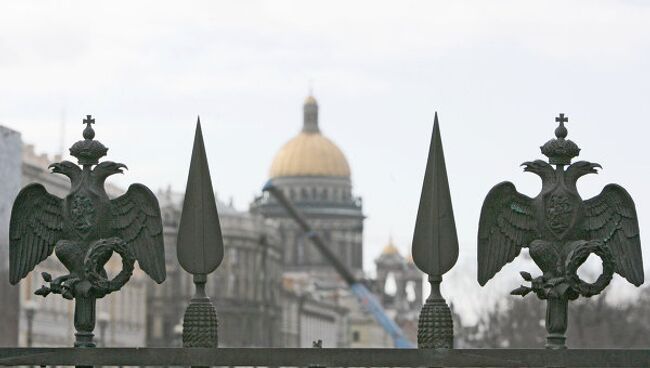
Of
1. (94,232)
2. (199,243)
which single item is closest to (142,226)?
(94,232)

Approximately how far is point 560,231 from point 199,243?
201 cm

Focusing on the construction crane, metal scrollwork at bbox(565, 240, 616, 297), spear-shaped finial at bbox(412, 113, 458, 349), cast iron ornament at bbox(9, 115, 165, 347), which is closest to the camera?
spear-shaped finial at bbox(412, 113, 458, 349)

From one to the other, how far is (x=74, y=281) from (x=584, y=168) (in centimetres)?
294

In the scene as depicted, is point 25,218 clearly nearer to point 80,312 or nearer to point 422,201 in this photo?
point 80,312

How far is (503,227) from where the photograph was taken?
46.1 feet

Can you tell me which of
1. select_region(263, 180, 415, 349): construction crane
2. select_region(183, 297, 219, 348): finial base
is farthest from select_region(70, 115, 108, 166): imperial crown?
select_region(263, 180, 415, 349): construction crane

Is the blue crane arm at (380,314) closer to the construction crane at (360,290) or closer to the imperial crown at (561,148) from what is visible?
the construction crane at (360,290)

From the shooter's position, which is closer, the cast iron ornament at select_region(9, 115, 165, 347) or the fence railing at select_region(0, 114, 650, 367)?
the fence railing at select_region(0, 114, 650, 367)

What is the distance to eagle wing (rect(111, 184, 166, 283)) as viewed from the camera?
1400cm

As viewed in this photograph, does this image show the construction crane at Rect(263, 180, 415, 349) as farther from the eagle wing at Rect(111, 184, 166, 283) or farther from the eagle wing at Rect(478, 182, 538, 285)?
the eagle wing at Rect(111, 184, 166, 283)

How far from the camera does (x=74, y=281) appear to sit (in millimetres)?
14039

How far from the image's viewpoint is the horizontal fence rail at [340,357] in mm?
13773

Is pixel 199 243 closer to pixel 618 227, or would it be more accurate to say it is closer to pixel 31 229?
pixel 31 229

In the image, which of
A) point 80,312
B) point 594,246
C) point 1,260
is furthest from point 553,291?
point 1,260
